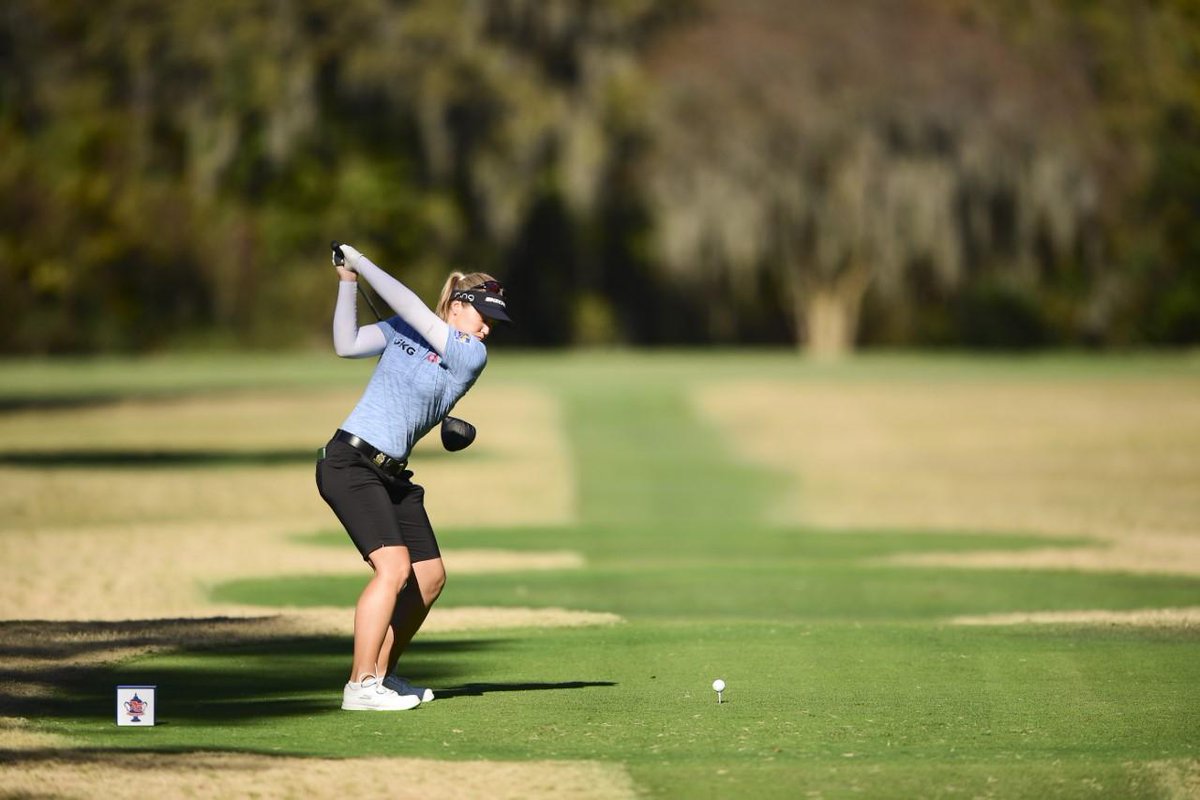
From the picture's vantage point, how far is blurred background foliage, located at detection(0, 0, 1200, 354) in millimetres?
52531

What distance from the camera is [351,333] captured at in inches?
367

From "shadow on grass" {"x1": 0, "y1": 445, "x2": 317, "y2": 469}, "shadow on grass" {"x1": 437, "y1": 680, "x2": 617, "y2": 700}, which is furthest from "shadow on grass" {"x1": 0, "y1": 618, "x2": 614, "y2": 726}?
"shadow on grass" {"x1": 0, "y1": 445, "x2": 317, "y2": 469}

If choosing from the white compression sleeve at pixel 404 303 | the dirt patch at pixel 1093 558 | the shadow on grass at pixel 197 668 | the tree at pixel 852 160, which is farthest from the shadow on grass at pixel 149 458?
the white compression sleeve at pixel 404 303

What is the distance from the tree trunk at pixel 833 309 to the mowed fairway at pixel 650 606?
50.0 ft

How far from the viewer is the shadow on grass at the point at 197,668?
9812 millimetres

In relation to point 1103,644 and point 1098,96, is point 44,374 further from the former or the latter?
point 1103,644

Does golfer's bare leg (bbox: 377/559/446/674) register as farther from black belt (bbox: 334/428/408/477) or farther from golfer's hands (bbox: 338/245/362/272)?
golfer's hands (bbox: 338/245/362/272)

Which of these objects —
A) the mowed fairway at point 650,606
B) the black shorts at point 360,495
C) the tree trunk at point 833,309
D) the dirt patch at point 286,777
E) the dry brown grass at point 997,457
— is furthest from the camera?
the tree trunk at point 833,309

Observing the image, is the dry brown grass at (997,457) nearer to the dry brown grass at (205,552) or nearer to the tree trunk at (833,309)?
the dry brown grass at (205,552)

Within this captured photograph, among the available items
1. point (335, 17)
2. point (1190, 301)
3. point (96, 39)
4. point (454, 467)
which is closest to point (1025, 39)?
point (1190, 301)

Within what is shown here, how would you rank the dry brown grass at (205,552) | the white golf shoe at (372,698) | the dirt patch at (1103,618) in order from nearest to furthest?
the dry brown grass at (205,552)
the white golf shoe at (372,698)
the dirt patch at (1103,618)

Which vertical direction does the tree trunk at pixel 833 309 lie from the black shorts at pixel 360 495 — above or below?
below

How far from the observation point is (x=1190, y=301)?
190 feet

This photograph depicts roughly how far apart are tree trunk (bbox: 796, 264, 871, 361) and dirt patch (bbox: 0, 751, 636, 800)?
4642 cm
